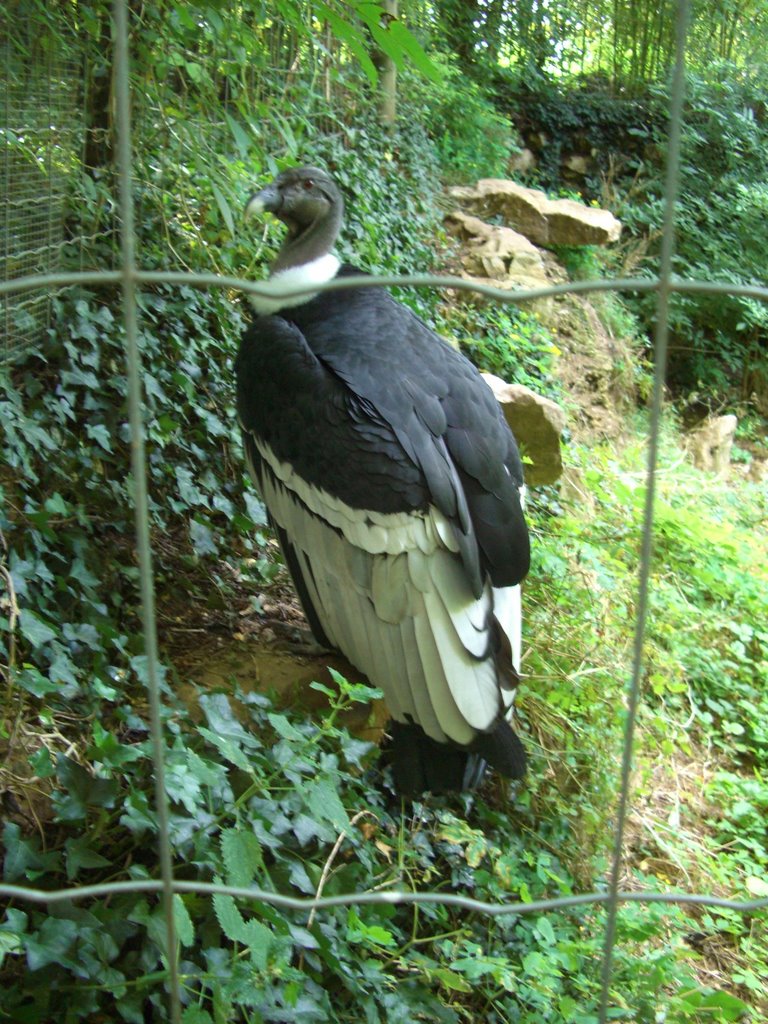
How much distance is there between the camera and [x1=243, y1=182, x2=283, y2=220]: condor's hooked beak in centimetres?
305

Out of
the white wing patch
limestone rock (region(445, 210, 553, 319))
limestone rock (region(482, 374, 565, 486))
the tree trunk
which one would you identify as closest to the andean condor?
the white wing patch

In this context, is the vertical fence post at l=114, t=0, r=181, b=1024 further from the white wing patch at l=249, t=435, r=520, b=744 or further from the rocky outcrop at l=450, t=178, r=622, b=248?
the rocky outcrop at l=450, t=178, r=622, b=248

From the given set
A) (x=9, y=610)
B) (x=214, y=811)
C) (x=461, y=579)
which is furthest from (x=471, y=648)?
(x=9, y=610)

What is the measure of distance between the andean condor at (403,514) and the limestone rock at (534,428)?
4.73ft

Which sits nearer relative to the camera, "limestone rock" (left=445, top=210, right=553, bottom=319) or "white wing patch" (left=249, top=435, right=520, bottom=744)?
"white wing patch" (left=249, top=435, right=520, bottom=744)

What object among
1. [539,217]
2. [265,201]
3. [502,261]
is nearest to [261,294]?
[265,201]

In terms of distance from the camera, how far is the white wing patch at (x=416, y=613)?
234 cm

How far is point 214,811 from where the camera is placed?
73.9 inches

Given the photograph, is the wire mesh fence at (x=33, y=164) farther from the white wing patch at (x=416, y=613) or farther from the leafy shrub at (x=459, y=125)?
the leafy shrub at (x=459, y=125)

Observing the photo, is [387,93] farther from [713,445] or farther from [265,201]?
[265,201]

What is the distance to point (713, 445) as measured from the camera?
707 centimetres

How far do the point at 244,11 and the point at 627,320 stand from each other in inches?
202

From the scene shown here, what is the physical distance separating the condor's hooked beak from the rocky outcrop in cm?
552

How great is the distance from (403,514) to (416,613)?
0.24 m
